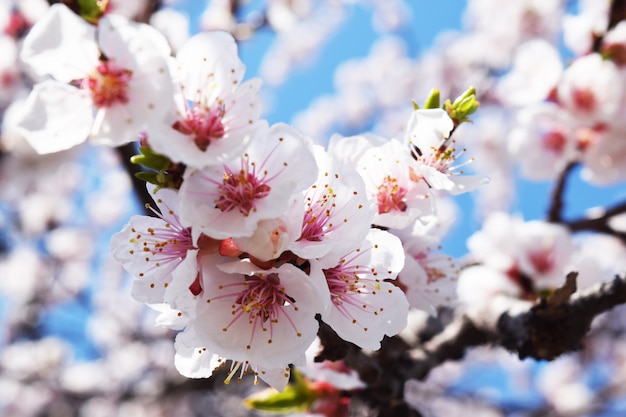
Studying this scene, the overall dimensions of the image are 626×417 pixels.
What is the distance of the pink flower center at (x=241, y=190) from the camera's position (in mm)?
1082

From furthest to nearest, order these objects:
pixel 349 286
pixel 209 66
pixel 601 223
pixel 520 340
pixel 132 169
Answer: pixel 601 223, pixel 132 169, pixel 520 340, pixel 349 286, pixel 209 66

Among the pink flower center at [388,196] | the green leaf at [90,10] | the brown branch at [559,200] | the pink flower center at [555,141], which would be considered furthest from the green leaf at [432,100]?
the brown branch at [559,200]

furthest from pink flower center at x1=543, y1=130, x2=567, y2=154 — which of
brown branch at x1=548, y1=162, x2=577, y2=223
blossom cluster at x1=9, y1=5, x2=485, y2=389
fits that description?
blossom cluster at x1=9, y1=5, x2=485, y2=389

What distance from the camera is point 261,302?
1.18m

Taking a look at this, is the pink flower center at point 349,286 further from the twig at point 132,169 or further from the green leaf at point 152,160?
the twig at point 132,169

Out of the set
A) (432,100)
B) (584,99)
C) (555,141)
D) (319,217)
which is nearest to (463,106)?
(432,100)

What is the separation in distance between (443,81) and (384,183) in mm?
7153

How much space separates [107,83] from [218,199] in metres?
0.31

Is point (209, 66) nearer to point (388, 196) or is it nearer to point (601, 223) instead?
point (388, 196)

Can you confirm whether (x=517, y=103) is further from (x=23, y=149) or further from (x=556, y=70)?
(x=23, y=149)

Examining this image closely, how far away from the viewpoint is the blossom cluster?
1029 millimetres

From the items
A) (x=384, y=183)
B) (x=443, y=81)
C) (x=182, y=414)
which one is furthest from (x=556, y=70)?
(x=182, y=414)

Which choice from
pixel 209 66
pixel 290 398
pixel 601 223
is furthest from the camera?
pixel 601 223

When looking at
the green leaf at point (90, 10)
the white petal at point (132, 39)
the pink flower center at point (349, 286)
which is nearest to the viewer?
the white petal at point (132, 39)
